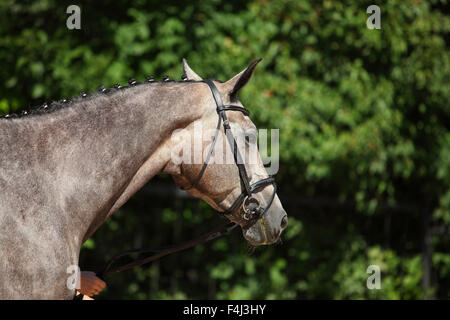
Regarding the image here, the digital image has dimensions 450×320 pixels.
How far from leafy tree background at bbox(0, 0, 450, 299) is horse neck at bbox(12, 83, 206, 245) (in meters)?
2.25

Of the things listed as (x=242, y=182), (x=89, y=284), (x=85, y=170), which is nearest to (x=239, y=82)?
(x=242, y=182)

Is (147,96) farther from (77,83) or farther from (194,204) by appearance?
(194,204)

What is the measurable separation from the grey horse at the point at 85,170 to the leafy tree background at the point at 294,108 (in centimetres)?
223

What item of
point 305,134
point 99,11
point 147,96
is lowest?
point 147,96

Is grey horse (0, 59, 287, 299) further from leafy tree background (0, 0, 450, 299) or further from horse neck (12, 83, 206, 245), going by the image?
leafy tree background (0, 0, 450, 299)

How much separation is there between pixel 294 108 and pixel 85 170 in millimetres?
3191

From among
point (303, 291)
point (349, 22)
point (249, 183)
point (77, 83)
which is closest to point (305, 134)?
point (349, 22)

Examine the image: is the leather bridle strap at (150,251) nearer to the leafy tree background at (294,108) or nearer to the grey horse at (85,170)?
the grey horse at (85,170)

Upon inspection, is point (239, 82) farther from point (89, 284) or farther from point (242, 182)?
point (89, 284)

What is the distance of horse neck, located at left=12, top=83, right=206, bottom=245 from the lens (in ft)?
7.72

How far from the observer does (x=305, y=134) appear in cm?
542

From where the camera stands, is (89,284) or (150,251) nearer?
(89,284)

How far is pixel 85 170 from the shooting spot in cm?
239
